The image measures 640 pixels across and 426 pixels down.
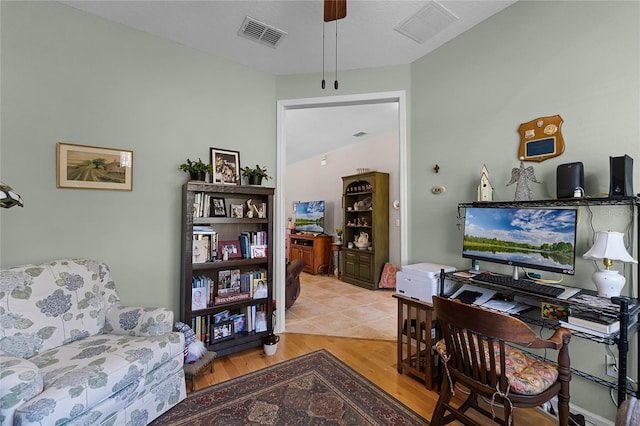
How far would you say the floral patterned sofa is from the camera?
132cm

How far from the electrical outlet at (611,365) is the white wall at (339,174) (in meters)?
3.52

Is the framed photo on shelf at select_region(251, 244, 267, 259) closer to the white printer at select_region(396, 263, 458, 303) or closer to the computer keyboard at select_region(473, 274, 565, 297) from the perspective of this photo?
the white printer at select_region(396, 263, 458, 303)

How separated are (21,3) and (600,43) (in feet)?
13.2

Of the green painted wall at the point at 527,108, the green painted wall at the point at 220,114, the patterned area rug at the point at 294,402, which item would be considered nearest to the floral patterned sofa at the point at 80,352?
the patterned area rug at the point at 294,402

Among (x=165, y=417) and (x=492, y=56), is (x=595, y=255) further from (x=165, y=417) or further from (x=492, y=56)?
(x=165, y=417)

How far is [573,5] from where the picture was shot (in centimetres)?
188

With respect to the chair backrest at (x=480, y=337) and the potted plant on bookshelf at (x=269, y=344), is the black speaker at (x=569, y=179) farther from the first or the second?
the potted plant on bookshelf at (x=269, y=344)

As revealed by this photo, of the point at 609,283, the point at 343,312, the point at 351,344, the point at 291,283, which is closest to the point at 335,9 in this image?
the point at 609,283

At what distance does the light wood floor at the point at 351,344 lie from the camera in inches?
82.9

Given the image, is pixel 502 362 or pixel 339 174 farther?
pixel 339 174

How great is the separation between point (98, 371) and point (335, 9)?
2.53 meters

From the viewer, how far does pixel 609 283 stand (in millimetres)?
1567

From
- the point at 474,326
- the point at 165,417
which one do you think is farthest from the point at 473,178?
the point at 165,417

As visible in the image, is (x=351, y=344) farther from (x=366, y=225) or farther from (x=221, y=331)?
(x=366, y=225)
